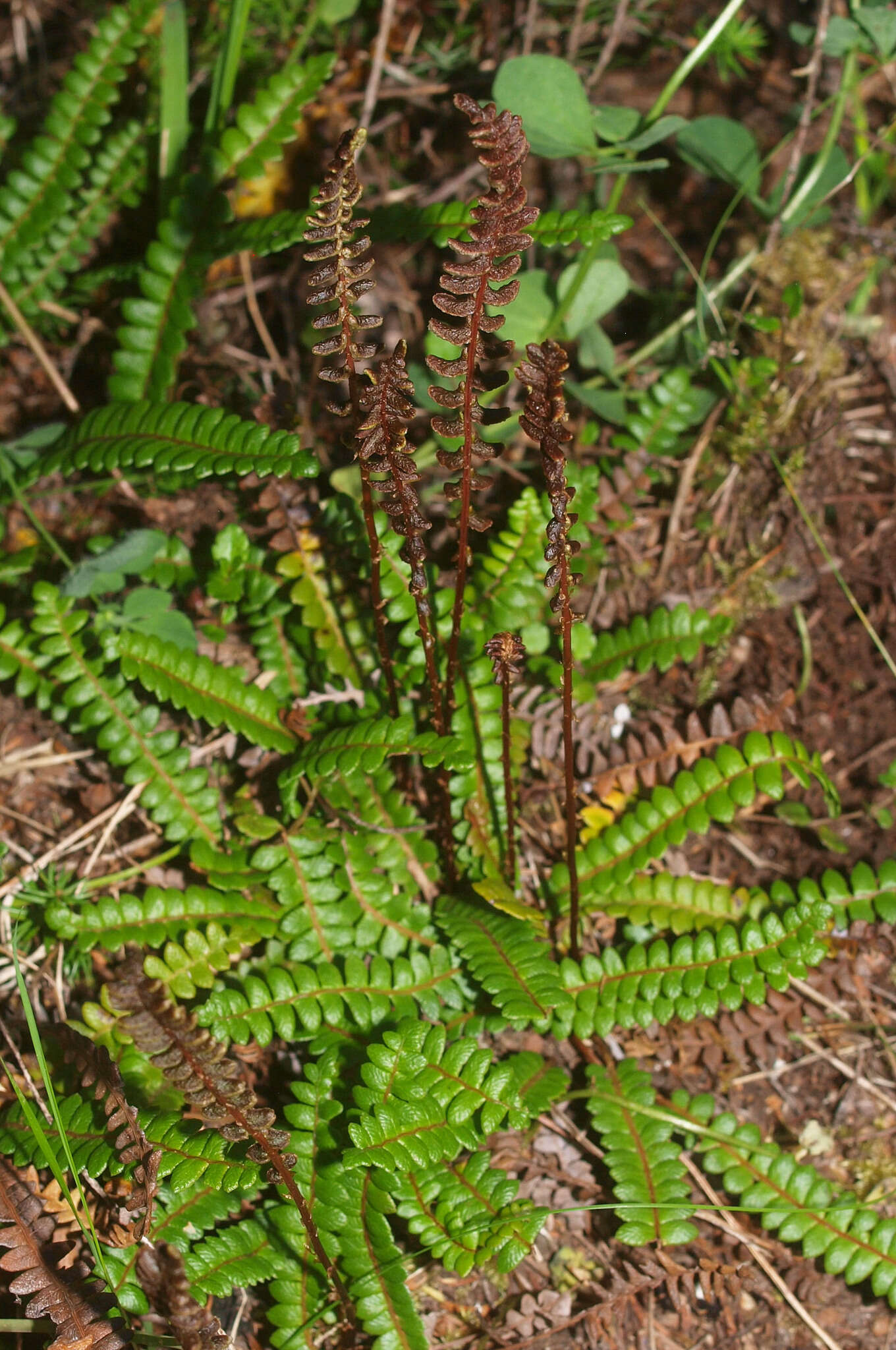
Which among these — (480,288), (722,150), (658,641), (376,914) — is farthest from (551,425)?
(722,150)

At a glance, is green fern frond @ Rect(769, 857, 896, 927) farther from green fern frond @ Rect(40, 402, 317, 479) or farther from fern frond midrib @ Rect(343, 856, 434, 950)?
green fern frond @ Rect(40, 402, 317, 479)

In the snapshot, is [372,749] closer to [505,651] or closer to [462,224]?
[505,651]

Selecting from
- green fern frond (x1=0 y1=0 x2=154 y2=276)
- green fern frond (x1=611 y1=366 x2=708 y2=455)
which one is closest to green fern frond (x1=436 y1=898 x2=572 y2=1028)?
green fern frond (x1=611 y1=366 x2=708 y2=455)

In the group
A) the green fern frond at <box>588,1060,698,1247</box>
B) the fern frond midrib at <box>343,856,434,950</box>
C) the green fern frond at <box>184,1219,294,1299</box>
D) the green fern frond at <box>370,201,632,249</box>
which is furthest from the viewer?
the fern frond midrib at <box>343,856,434,950</box>

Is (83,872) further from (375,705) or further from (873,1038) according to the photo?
(873,1038)

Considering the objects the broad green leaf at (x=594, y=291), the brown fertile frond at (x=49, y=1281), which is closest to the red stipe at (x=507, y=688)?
the brown fertile frond at (x=49, y=1281)

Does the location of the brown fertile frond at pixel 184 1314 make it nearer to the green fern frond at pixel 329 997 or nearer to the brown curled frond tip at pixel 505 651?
the green fern frond at pixel 329 997
